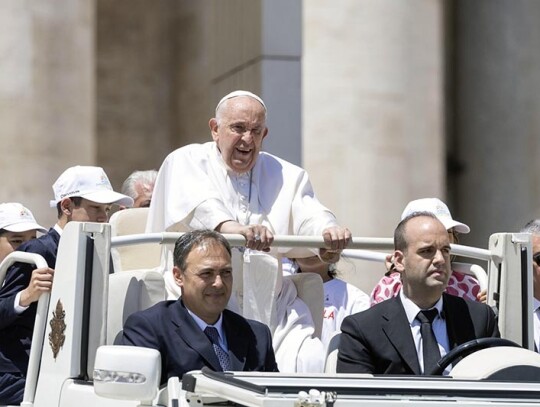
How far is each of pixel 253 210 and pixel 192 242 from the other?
1793 millimetres

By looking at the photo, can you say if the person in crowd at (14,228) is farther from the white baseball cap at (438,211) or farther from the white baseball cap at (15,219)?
the white baseball cap at (438,211)

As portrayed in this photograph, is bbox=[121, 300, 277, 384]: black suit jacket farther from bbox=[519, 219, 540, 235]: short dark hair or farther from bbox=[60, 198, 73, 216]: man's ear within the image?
bbox=[519, 219, 540, 235]: short dark hair

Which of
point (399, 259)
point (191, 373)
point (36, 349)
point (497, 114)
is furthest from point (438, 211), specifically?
point (497, 114)

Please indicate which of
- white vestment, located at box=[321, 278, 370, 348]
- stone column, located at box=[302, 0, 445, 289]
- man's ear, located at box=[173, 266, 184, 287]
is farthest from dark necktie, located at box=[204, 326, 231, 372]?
stone column, located at box=[302, 0, 445, 289]

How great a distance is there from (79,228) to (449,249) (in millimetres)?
1561

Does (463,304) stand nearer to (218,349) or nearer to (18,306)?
(218,349)

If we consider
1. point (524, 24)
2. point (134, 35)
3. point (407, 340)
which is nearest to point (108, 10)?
point (134, 35)

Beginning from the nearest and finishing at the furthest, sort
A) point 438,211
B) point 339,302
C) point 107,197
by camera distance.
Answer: point 107,197 < point 438,211 < point 339,302

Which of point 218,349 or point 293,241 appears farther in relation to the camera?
point 293,241

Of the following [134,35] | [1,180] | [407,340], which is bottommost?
[407,340]

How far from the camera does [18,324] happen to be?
308 inches

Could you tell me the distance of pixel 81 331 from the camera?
6.89 m

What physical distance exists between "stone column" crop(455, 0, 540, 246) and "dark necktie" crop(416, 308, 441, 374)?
38.2 feet

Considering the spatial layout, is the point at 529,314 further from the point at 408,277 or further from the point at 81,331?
the point at 81,331
